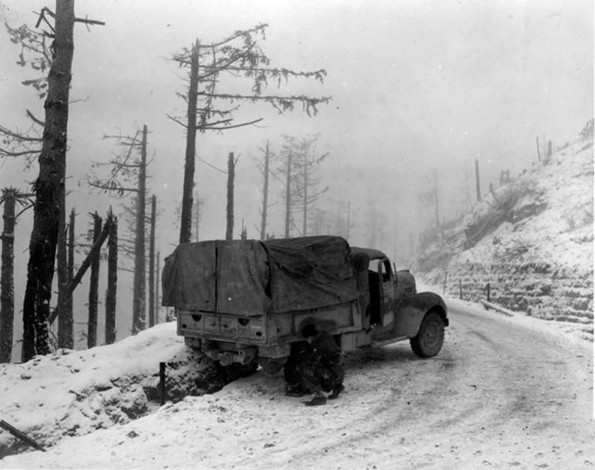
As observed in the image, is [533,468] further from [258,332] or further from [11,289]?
[11,289]

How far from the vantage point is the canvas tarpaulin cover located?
7551 millimetres

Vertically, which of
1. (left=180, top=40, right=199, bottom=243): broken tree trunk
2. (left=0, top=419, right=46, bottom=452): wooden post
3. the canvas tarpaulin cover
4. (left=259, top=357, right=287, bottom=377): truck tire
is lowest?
(left=0, top=419, right=46, bottom=452): wooden post

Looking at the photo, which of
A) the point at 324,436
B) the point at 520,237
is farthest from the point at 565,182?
the point at 324,436

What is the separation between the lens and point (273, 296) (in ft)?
24.7

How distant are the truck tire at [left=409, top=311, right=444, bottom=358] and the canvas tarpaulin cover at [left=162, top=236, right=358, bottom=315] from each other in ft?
6.80

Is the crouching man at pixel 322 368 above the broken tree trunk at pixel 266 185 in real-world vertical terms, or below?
below

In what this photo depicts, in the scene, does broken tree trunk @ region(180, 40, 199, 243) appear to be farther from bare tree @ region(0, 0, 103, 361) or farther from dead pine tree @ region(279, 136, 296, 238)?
dead pine tree @ region(279, 136, 296, 238)

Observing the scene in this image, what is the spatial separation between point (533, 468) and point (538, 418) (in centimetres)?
175

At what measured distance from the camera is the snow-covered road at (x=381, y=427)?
515 cm

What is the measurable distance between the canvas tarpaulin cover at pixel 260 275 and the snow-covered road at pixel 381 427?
1467 millimetres

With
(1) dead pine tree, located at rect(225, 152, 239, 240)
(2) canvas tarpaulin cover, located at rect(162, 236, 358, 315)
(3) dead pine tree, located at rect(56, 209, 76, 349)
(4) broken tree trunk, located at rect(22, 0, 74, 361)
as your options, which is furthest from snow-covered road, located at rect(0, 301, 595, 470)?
(1) dead pine tree, located at rect(225, 152, 239, 240)

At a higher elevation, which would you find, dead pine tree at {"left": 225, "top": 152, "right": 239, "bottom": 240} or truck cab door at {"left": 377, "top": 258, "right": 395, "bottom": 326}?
dead pine tree at {"left": 225, "top": 152, "right": 239, "bottom": 240}

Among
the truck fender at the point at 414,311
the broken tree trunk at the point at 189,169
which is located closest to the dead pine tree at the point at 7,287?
the broken tree trunk at the point at 189,169

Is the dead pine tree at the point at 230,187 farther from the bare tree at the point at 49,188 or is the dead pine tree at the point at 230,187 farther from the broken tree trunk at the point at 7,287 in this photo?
the bare tree at the point at 49,188
